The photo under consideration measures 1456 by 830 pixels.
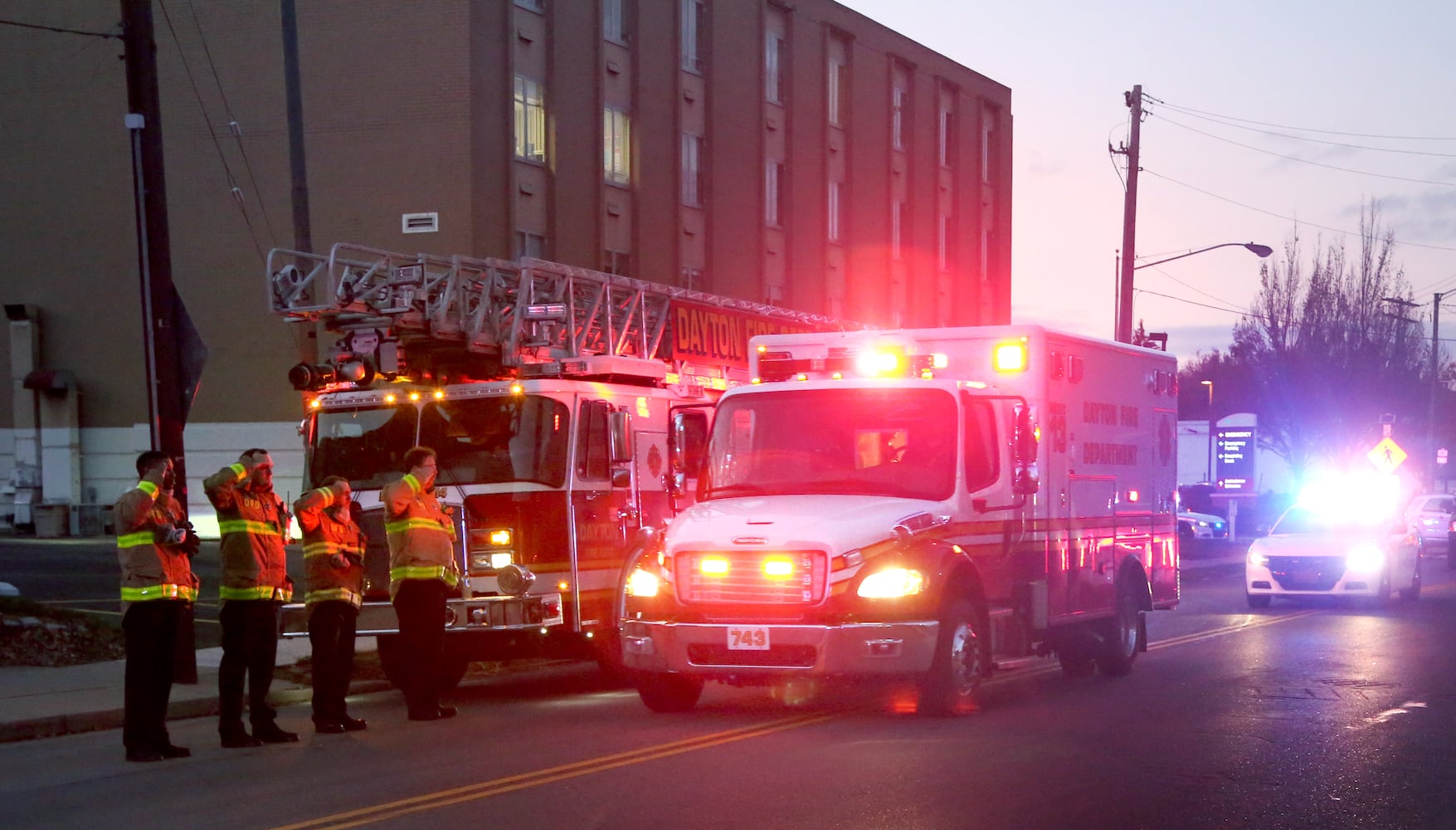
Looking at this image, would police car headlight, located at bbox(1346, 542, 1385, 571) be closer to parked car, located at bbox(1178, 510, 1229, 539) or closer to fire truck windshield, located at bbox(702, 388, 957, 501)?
fire truck windshield, located at bbox(702, 388, 957, 501)

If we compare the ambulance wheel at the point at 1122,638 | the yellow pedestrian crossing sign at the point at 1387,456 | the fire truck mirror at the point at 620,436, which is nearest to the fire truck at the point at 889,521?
the ambulance wheel at the point at 1122,638

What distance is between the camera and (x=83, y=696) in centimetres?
1375

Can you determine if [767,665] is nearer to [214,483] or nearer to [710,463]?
[710,463]

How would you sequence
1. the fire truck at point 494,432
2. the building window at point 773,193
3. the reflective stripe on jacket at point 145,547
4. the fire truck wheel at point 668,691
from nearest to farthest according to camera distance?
the reflective stripe on jacket at point 145,547 < the fire truck wheel at point 668,691 < the fire truck at point 494,432 < the building window at point 773,193

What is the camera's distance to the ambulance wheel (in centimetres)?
1520

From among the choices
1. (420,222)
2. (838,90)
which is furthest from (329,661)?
(838,90)

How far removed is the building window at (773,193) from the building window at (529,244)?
27.8ft

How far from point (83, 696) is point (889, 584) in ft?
21.8

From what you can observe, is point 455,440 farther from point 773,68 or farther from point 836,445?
point 773,68

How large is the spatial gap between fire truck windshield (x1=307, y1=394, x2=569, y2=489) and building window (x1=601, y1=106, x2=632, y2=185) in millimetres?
21421

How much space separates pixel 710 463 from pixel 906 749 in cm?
305

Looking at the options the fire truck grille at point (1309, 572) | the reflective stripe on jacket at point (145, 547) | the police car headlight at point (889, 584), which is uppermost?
the reflective stripe on jacket at point (145, 547)

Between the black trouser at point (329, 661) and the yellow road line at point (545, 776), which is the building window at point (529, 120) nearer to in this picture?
the black trouser at point (329, 661)

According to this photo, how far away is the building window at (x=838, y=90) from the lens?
44.0 metres
